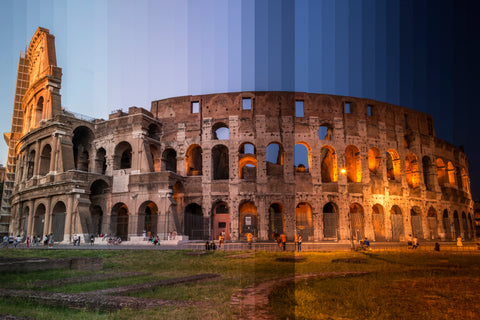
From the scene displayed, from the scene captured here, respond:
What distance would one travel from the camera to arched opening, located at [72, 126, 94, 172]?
32.7 metres

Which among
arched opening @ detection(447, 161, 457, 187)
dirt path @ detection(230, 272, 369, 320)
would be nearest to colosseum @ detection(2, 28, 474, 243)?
arched opening @ detection(447, 161, 457, 187)

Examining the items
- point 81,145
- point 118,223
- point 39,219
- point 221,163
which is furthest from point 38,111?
point 221,163

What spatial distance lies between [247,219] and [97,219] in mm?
12843

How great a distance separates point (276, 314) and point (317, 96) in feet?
86.1

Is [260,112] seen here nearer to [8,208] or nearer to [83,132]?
[83,132]

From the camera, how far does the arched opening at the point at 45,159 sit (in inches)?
1223

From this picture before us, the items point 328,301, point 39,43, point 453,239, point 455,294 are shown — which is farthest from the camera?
point 39,43

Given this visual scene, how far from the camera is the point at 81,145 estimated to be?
33219 millimetres

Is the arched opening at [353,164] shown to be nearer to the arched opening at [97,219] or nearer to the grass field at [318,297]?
the grass field at [318,297]

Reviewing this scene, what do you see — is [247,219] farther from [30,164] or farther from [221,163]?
[30,164]

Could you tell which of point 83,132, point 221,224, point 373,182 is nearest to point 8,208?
point 83,132

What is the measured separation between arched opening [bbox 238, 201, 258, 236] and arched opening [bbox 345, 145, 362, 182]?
29.5 ft

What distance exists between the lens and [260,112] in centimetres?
2842

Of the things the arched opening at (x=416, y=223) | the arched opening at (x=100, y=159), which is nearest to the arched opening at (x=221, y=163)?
the arched opening at (x=100, y=159)
